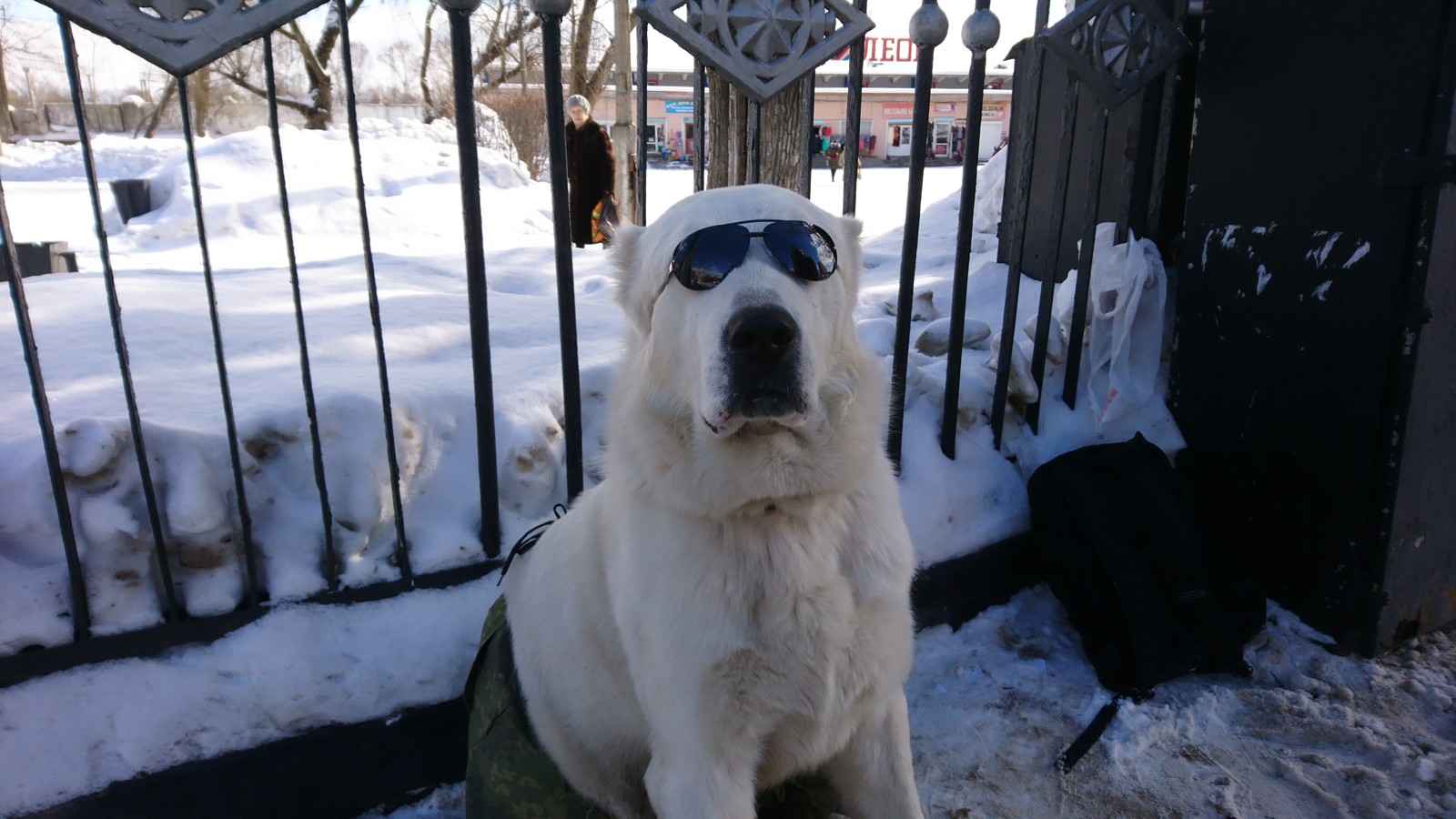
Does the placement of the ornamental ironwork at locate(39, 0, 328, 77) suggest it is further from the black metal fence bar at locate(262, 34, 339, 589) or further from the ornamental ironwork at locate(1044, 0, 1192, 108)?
the ornamental ironwork at locate(1044, 0, 1192, 108)

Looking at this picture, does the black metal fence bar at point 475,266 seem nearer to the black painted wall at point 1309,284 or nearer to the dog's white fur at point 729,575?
the dog's white fur at point 729,575

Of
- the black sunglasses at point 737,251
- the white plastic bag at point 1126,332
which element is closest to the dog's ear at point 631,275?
the black sunglasses at point 737,251

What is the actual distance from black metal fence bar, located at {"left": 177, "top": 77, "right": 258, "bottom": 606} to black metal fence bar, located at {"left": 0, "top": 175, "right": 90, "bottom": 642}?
1.05ft

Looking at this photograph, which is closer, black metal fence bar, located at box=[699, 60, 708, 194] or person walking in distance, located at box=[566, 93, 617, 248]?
black metal fence bar, located at box=[699, 60, 708, 194]

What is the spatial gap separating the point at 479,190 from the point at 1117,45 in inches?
87.4

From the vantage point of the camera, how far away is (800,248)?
161 centimetres

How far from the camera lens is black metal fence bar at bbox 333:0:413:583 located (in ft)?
6.27

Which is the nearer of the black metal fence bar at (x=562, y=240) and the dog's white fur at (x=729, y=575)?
the dog's white fur at (x=729, y=575)

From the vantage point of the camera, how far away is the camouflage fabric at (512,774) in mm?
1741

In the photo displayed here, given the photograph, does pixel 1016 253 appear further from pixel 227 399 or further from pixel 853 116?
pixel 227 399

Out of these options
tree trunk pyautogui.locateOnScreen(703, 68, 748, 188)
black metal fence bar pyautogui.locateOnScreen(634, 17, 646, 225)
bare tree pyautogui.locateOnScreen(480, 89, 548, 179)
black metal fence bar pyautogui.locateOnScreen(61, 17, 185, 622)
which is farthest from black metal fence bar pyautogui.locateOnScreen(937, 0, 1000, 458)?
bare tree pyautogui.locateOnScreen(480, 89, 548, 179)

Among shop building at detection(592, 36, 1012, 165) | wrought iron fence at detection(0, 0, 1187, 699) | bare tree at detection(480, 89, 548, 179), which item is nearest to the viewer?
wrought iron fence at detection(0, 0, 1187, 699)

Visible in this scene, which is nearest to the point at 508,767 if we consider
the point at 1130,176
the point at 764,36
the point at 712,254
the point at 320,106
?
the point at 712,254

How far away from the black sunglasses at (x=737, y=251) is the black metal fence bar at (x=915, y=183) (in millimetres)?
933
